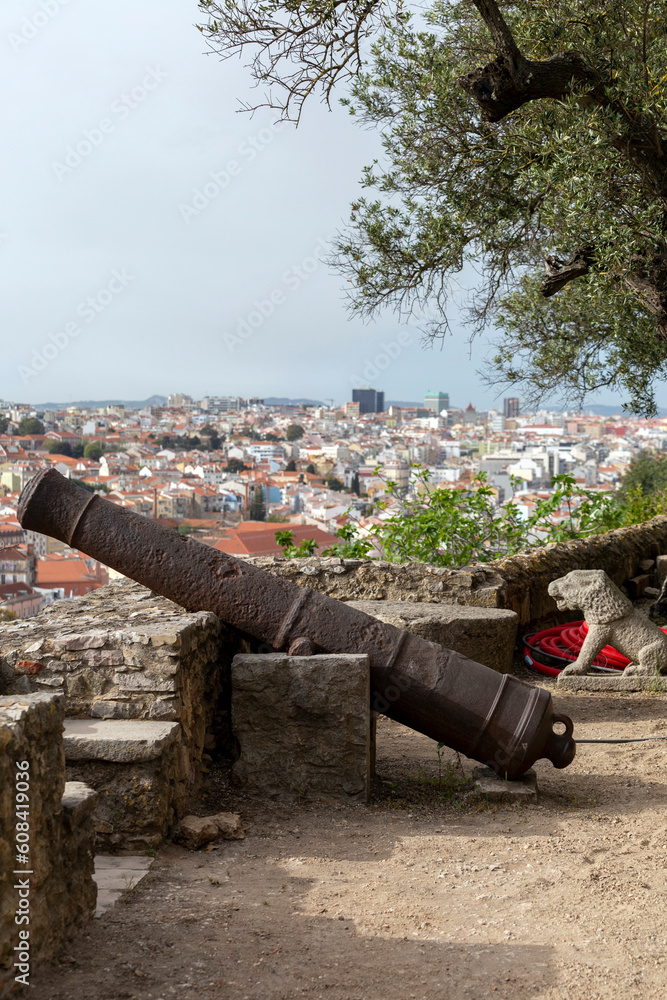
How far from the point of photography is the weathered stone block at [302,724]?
12.8ft

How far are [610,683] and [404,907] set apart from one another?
3.94 metres

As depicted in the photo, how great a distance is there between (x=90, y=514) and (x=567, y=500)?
7.16m

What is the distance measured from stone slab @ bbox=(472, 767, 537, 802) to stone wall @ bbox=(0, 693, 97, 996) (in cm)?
201

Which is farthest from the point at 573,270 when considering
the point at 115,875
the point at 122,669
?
the point at 115,875

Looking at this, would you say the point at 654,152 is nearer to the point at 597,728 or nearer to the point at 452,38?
the point at 452,38

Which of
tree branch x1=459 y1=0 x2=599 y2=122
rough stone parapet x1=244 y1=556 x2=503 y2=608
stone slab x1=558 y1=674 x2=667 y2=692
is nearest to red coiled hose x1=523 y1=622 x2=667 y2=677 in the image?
stone slab x1=558 y1=674 x2=667 y2=692

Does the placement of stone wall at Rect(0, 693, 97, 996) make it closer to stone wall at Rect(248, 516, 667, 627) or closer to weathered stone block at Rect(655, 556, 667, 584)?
stone wall at Rect(248, 516, 667, 627)

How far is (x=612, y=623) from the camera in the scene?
250 inches

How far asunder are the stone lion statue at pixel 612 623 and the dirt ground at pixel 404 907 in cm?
219

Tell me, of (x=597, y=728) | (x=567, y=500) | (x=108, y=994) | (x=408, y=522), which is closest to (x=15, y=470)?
(x=408, y=522)

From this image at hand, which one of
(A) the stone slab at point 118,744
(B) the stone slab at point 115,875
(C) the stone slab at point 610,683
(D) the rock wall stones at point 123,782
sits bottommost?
(C) the stone slab at point 610,683

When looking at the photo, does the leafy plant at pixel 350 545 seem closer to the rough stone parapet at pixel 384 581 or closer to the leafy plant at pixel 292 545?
the leafy plant at pixel 292 545

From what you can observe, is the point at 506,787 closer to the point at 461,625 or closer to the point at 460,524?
the point at 461,625

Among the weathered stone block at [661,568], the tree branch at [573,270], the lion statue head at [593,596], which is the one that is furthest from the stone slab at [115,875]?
the weathered stone block at [661,568]
